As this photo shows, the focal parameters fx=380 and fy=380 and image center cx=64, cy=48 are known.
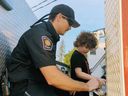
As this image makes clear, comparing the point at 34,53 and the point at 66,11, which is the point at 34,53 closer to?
the point at 34,53

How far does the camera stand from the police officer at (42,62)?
2.70 metres

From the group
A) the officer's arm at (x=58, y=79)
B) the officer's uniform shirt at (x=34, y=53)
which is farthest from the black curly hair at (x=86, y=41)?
the officer's arm at (x=58, y=79)

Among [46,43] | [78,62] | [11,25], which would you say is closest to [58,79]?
[46,43]

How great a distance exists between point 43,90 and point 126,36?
4.40 ft

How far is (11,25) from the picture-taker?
351cm

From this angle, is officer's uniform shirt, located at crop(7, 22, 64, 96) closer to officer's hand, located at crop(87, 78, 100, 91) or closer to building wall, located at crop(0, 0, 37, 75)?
building wall, located at crop(0, 0, 37, 75)

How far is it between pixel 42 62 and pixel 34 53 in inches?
3.7

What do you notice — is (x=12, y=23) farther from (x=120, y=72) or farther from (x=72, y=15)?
(x=120, y=72)

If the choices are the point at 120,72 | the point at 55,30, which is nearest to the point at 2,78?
the point at 55,30

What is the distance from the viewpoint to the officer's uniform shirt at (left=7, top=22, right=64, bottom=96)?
8.87 ft

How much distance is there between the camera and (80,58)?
14.8 ft

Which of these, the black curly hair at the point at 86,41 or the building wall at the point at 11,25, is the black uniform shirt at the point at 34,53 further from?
the black curly hair at the point at 86,41

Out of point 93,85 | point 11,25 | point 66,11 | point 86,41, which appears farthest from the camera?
point 86,41

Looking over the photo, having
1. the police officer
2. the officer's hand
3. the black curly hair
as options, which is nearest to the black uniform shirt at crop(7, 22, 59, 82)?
the police officer
